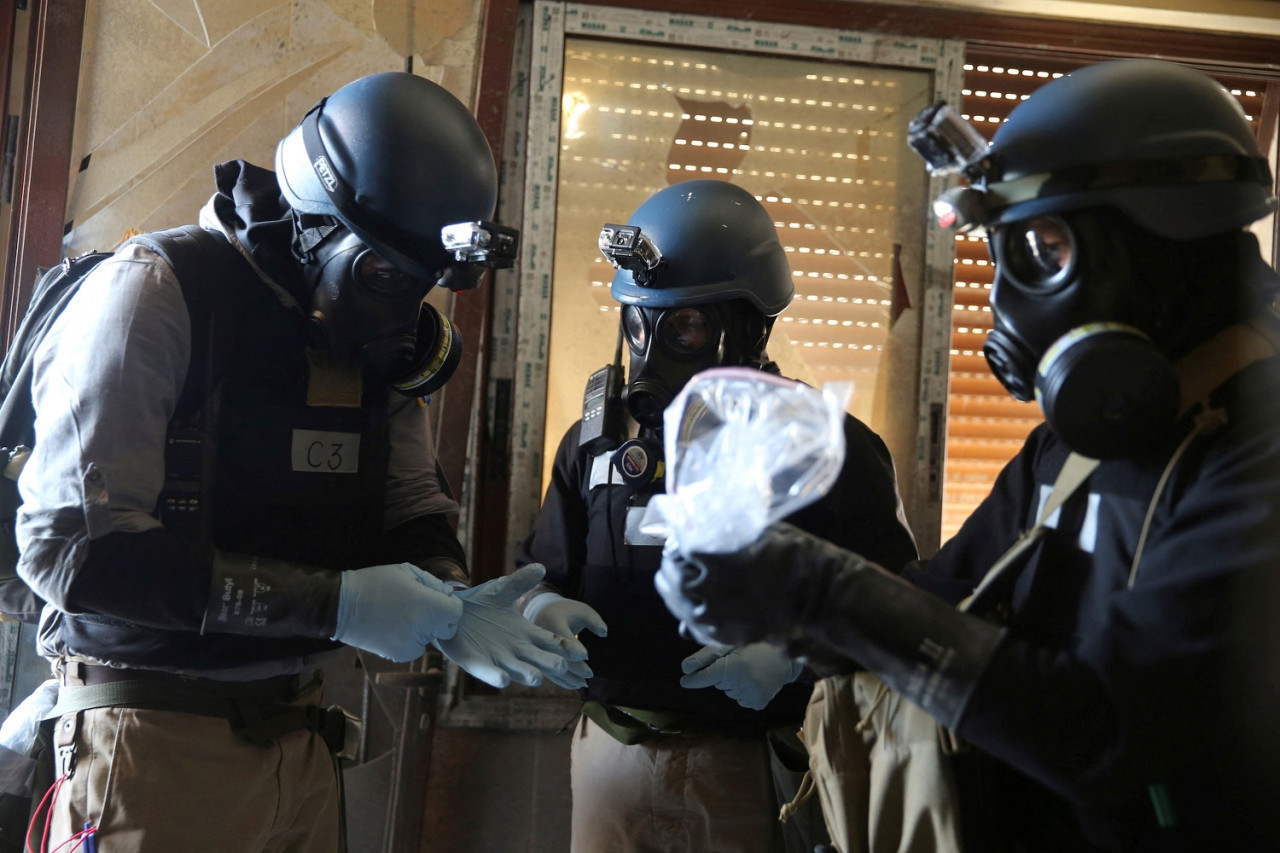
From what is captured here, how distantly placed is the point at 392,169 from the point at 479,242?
197 mm

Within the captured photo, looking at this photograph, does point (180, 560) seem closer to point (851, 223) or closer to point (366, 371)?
point (366, 371)

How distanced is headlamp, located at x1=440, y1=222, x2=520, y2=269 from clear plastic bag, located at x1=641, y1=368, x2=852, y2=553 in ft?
2.31

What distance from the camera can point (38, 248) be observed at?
2.61 metres

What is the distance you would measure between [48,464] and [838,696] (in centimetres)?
112

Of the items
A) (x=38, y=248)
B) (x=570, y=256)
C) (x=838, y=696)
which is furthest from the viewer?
(x=570, y=256)

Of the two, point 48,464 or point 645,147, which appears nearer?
point 48,464

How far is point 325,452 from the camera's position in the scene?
1.77 m

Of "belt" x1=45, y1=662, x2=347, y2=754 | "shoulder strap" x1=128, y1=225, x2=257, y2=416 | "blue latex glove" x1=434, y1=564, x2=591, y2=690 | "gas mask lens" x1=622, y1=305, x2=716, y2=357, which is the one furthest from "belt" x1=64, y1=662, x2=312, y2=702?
"gas mask lens" x1=622, y1=305, x2=716, y2=357

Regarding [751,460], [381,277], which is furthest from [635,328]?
[751,460]

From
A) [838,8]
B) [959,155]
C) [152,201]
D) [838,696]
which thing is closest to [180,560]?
[838,696]

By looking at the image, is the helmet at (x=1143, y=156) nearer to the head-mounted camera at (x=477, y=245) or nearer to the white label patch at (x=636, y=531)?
the head-mounted camera at (x=477, y=245)

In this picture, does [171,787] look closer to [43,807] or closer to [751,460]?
[43,807]

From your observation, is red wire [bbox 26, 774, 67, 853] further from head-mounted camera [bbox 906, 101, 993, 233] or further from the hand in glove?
head-mounted camera [bbox 906, 101, 993, 233]

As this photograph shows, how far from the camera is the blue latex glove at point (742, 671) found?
71.6 inches
